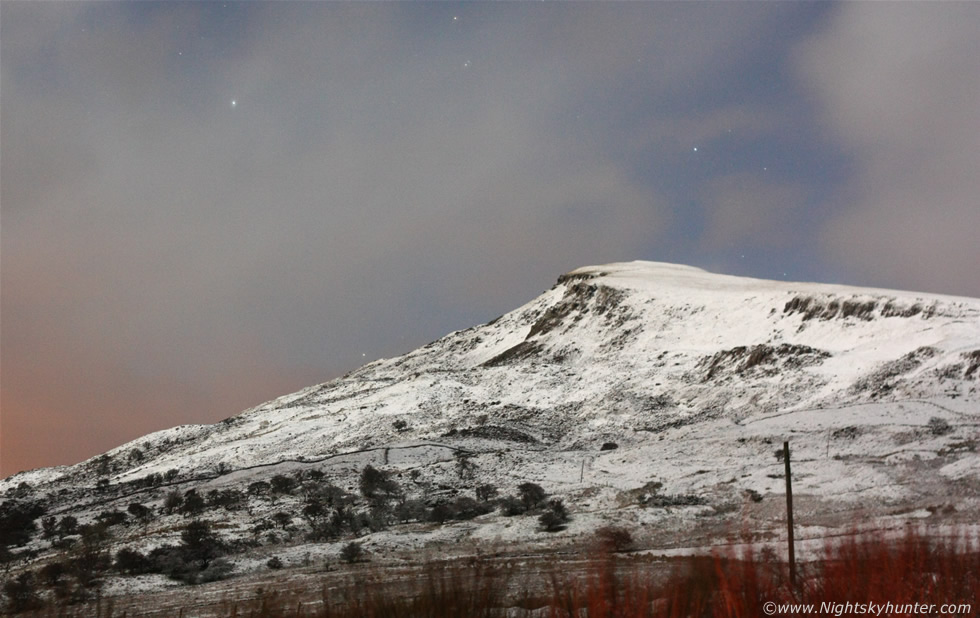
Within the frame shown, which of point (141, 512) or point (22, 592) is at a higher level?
point (141, 512)

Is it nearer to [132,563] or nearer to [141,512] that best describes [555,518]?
[132,563]

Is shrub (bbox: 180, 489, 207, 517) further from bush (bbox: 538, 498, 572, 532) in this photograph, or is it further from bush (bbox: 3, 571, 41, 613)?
bush (bbox: 538, 498, 572, 532)

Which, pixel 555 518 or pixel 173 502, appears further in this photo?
pixel 173 502

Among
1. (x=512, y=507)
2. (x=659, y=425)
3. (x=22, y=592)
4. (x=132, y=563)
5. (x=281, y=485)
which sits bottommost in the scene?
Answer: (x=22, y=592)

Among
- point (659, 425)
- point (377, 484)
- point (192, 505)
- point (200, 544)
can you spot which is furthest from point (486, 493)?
point (659, 425)

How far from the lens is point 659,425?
43.0 m

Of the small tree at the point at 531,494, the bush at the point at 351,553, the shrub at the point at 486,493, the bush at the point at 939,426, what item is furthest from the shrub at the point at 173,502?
the bush at the point at 939,426

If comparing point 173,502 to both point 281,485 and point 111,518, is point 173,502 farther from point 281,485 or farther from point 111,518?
point 281,485

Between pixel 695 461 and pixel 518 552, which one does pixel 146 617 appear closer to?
pixel 518 552

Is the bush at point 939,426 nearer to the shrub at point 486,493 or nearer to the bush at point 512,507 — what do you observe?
the bush at point 512,507

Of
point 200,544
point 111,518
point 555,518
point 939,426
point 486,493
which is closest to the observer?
point 200,544

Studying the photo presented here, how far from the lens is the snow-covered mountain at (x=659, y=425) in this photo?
28.1 meters

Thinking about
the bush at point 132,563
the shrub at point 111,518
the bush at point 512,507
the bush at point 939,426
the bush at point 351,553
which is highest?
the bush at point 939,426

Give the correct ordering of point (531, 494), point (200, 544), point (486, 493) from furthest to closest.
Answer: point (486, 493) < point (531, 494) < point (200, 544)
